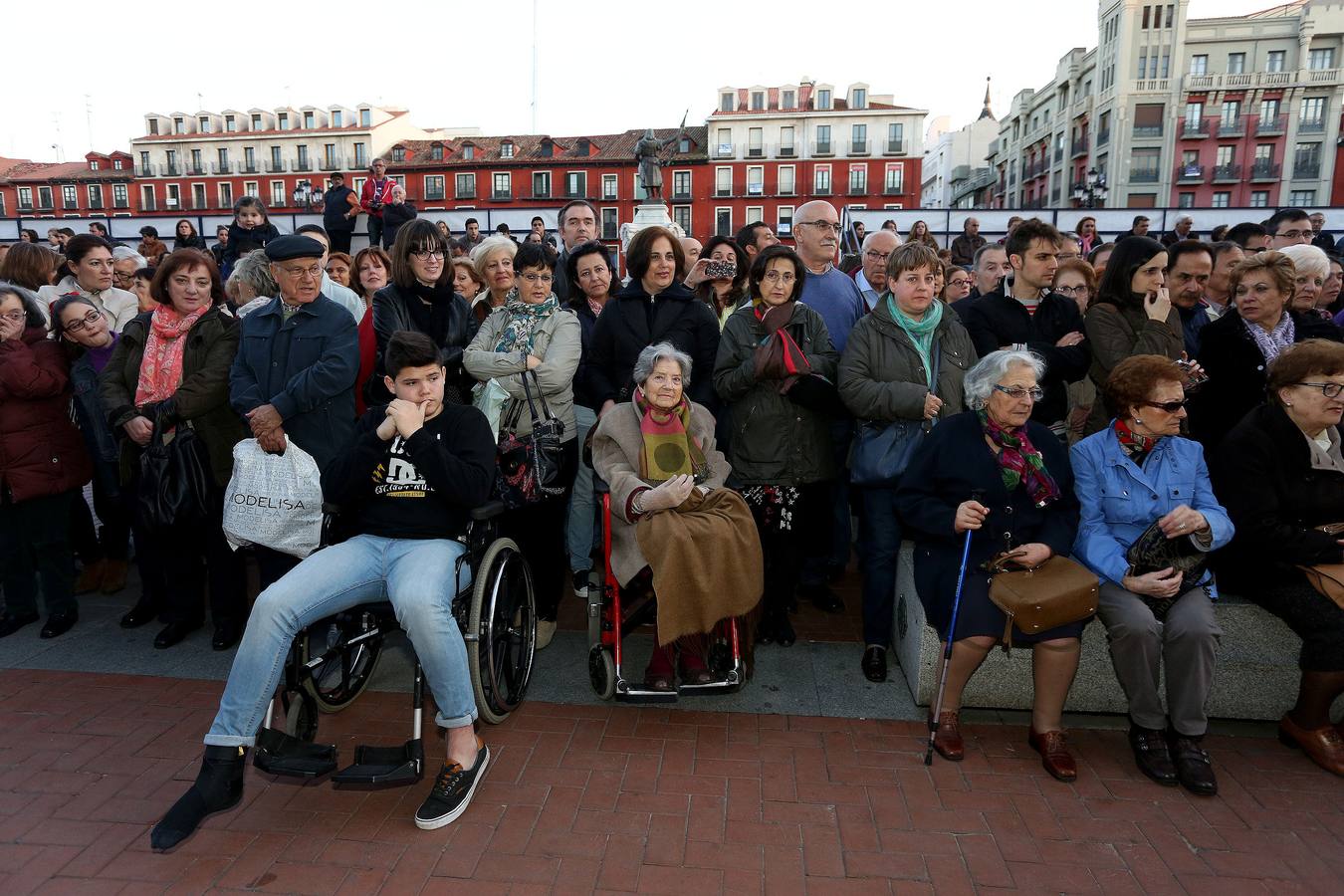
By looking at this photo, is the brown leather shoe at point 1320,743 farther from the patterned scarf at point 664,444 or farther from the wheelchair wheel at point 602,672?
the wheelchair wheel at point 602,672

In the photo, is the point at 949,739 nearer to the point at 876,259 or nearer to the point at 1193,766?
the point at 1193,766

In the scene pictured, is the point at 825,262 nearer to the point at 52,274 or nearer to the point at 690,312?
the point at 690,312

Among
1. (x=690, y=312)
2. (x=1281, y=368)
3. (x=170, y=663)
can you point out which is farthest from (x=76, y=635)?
(x=1281, y=368)

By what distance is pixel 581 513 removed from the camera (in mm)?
4523

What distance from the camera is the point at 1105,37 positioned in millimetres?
48875

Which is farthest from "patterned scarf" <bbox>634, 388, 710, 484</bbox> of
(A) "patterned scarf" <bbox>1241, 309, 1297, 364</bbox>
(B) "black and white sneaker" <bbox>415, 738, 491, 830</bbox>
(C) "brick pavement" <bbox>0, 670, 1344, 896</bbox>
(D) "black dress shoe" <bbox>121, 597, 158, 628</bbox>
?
(D) "black dress shoe" <bbox>121, 597, 158, 628</bbox>

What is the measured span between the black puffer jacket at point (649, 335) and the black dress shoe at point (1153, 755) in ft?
7.95

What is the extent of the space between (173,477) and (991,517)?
3.97 meters

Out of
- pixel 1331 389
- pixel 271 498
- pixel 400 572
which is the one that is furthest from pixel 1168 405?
pixel 271 498

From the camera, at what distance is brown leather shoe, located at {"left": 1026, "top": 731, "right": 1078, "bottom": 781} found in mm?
3043

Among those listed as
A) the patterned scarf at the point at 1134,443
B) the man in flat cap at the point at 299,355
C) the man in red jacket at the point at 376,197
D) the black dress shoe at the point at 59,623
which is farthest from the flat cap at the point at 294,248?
the man in red jacket at the point at 376,197

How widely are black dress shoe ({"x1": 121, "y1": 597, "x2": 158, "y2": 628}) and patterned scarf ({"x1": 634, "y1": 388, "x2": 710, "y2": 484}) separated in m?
3.16

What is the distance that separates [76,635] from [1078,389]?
230 inches

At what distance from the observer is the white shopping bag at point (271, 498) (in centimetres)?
359
